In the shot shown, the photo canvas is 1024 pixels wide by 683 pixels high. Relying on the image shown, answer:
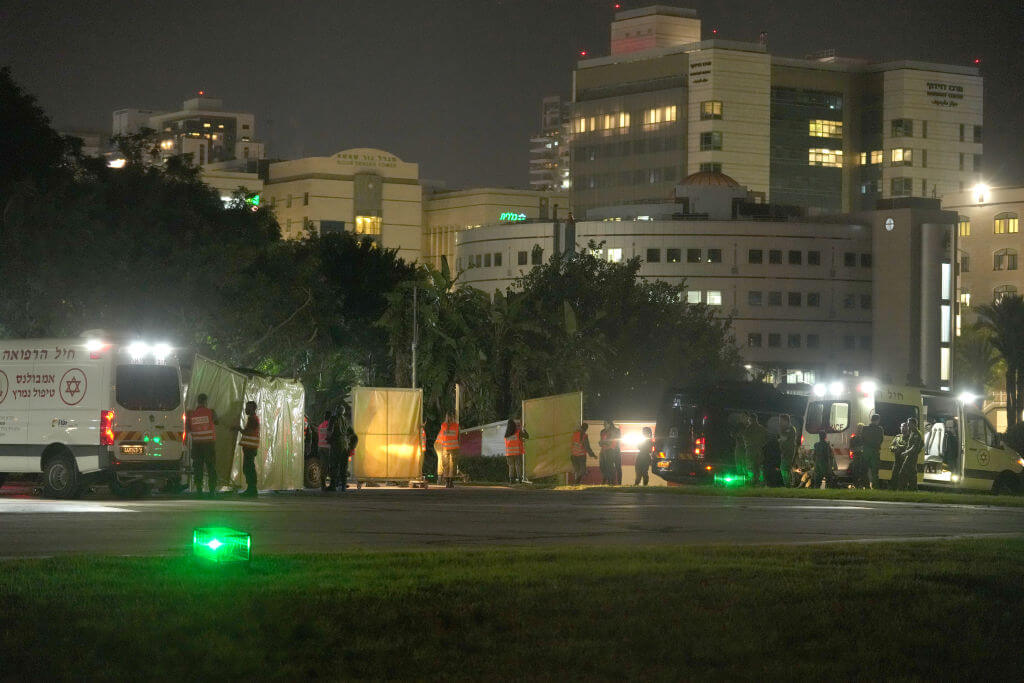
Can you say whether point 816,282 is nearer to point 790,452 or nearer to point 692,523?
point 790,452

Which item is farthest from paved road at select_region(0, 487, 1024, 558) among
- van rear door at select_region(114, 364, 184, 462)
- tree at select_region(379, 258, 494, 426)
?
tree at select_region(379, 258, 494, 426)

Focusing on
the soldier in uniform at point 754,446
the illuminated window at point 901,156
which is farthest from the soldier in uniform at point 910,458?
the illuminated window at point 901,156

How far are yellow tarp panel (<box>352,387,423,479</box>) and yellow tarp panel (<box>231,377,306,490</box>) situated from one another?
16.4 ft

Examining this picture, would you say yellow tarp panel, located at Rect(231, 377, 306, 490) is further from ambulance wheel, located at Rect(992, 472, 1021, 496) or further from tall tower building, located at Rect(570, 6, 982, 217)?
tall tower building, located at Rect(570, 6, 982, 217)

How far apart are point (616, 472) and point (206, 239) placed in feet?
58.9

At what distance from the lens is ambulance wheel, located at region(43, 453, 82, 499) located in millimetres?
25328

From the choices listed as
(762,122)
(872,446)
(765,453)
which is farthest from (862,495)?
(762,122)

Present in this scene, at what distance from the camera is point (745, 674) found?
971 centimetres

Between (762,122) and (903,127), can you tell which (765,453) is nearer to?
(762,122)

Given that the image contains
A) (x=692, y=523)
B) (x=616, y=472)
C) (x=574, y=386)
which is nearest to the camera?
(x=692, y=523)

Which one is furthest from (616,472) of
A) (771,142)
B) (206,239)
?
(771,142)

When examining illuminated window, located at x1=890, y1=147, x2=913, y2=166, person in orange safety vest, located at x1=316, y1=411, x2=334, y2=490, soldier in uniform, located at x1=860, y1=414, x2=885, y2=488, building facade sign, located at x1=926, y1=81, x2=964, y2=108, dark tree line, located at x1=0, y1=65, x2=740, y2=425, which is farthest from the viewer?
building facade sign, located at x1=926, y1=81, x2=964, y2=108

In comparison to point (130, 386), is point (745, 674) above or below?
below

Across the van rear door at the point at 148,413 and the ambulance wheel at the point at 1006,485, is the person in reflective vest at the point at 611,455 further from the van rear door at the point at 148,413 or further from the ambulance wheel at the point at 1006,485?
the van rear door at the point at 148,413
